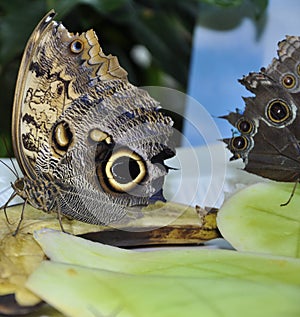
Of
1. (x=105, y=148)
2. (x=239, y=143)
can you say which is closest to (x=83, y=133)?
(x=105, y=148)

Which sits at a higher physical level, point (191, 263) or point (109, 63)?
point (109, 63)

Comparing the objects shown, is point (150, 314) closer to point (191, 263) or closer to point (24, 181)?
point (191, 263)

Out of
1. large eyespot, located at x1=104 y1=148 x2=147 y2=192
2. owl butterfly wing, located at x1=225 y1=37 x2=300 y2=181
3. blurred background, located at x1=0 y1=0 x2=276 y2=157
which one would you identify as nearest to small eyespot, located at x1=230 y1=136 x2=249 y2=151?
owl butterfly wing, located at x1=225 y1=37 x2=300 y2=181

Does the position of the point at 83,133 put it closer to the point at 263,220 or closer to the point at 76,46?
the point at 76,46

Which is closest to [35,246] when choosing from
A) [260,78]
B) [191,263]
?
[191,263]

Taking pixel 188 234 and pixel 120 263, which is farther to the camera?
pixel 188 234

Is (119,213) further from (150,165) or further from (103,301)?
(103,301)

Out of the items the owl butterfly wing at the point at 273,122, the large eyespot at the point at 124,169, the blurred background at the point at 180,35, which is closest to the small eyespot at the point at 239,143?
the owl butterfly wing at the point at 273,122
